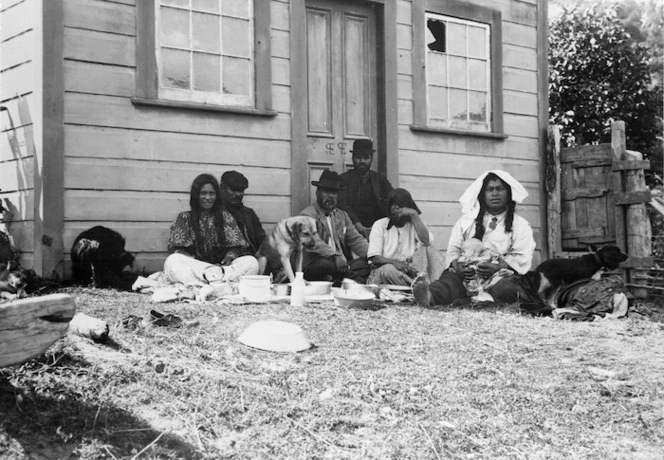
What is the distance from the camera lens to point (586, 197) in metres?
9.62

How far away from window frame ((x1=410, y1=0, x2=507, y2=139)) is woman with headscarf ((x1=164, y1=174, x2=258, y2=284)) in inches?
109

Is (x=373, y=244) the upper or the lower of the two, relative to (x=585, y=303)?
upper

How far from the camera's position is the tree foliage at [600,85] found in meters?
14.1

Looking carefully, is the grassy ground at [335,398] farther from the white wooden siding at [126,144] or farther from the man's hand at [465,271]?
the white wooden siding at [126,144]

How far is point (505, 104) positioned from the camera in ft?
31.7

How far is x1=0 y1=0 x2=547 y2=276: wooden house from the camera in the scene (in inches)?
269

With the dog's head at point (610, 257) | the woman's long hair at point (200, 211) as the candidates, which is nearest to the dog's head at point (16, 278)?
the woman's long hair at point (200, 211)

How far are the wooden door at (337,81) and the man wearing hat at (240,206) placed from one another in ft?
Answer: 2.81

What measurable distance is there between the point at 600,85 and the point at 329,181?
8.53 metres

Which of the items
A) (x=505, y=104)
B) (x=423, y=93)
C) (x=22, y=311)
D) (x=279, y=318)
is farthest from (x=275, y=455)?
(x=505, y=104)

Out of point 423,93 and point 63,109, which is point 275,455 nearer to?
point 63,109

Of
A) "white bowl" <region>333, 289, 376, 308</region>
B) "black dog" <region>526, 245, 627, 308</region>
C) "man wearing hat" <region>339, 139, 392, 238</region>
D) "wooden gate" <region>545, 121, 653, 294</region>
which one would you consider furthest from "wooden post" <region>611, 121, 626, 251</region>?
"white bowl" <region>333, 289, 376, 308</region>

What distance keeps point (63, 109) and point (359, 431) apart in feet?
15.7

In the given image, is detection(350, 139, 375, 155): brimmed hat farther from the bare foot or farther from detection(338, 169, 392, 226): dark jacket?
the bare foot
